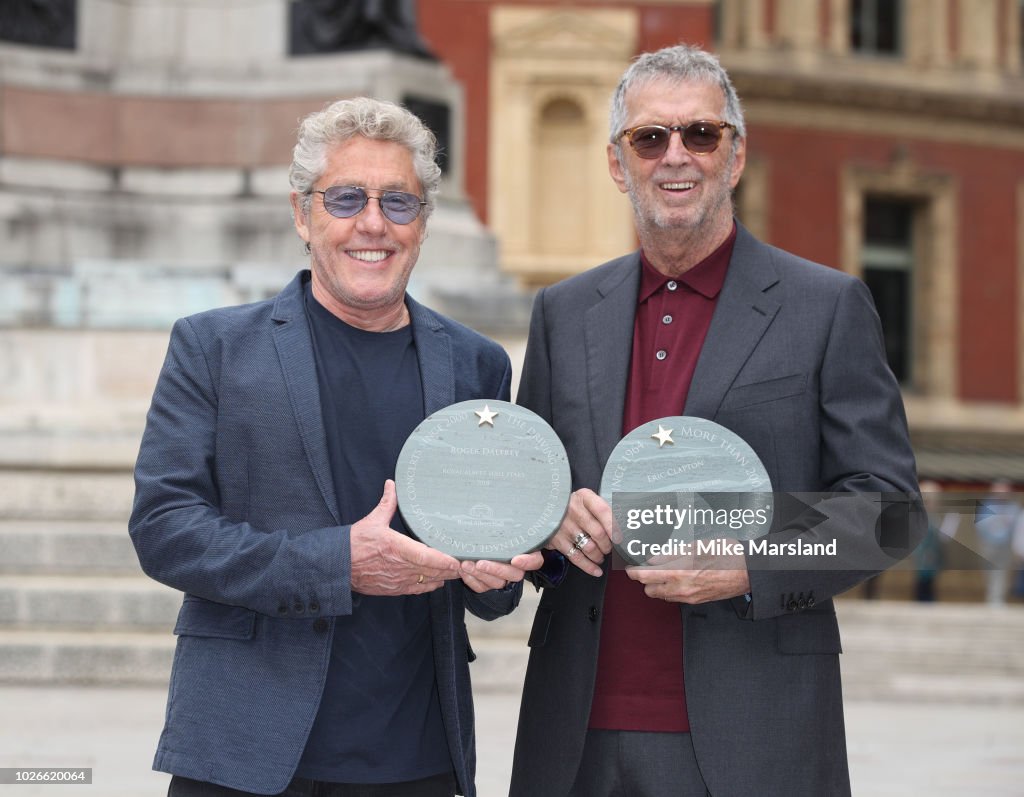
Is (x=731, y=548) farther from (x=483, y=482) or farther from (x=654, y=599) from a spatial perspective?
(x=483, y=482)

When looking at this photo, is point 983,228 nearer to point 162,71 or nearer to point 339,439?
point 162,71

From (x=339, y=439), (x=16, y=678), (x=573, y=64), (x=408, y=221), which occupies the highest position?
(x=573, y=64)

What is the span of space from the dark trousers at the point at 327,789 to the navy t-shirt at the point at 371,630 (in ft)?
0.08

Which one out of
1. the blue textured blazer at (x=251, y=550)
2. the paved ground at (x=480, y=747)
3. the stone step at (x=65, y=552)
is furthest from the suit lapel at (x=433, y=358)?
the stone step at (x=65, y=552)

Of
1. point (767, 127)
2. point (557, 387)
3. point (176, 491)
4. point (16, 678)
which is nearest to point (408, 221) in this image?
point (557, 387)

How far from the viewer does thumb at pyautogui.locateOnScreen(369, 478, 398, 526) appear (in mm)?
2803

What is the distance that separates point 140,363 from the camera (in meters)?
8.43

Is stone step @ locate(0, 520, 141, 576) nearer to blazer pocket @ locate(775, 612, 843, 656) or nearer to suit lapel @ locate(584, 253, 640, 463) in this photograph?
suit lapel @ locate(584, 253, 640, 463)

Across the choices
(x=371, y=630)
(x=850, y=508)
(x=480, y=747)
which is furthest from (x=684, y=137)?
(x=480, y=747)

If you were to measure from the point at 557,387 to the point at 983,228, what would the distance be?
3099 centimetres

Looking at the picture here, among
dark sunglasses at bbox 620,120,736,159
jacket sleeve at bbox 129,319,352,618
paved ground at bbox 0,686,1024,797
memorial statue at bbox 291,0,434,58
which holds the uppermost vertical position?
memorial statue at bbox 291,0,434,58

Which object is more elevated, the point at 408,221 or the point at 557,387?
the point at 408,221

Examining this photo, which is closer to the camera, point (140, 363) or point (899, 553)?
point (899, 553)

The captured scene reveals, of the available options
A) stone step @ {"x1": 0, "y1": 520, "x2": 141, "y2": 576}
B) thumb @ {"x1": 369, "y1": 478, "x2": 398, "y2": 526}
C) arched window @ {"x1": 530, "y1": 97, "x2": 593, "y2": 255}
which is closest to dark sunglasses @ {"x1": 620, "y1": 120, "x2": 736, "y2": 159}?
thumb @ {"x1": 369, "y1": 478, "x2": 398, "y2": 526}
